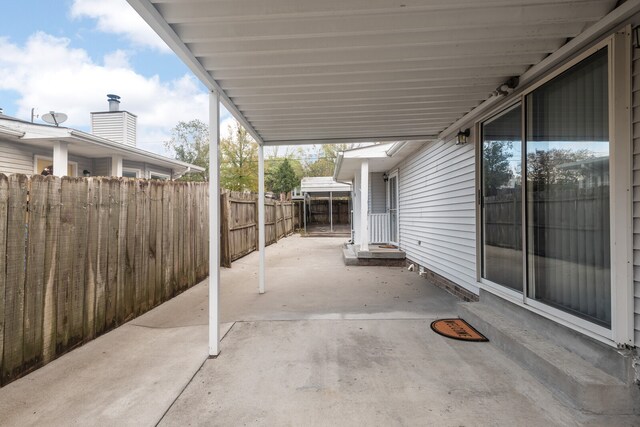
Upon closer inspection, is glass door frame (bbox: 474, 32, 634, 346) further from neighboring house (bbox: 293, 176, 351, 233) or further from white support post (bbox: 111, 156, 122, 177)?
neighboring house (bbox: 293, 176, 351, 233)

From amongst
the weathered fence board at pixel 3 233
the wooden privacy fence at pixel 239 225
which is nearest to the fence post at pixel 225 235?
the wooden privacy fence at pixel 239 225

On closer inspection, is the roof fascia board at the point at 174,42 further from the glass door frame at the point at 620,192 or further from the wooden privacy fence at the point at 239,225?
the wooden privacy fence at the point at 239,225

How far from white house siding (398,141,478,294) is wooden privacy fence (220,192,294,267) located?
4193 mm

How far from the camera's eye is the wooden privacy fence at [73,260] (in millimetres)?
2305

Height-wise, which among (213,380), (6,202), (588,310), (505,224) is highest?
(6,202)

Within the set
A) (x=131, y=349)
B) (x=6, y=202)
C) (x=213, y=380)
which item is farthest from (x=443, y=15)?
(x=131, y=349)

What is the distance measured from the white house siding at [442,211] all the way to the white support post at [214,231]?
310 centimetres

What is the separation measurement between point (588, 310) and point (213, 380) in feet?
9.14

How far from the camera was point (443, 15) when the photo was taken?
2074mm

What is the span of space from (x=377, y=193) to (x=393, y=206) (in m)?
1.00

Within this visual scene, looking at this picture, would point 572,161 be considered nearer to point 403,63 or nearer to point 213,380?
point 403,63

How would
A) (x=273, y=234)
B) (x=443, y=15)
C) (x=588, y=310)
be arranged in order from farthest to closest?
1. (x=273, y=234)
2. (x=588, y=310)
3. (x=443, y=15)

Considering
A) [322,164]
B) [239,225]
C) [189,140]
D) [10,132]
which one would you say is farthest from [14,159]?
[322,164]

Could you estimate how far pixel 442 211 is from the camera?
5211 mm
